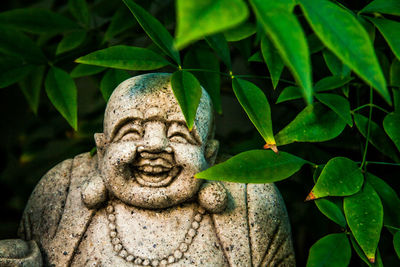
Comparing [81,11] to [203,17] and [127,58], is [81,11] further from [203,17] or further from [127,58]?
[203,17]

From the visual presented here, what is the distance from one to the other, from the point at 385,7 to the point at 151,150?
1.66 feet

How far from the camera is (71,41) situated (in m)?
1.25

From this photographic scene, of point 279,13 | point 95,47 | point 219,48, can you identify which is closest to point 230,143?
point 95,47

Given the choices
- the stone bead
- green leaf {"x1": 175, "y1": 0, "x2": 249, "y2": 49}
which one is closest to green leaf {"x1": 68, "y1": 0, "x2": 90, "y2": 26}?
the stone bead

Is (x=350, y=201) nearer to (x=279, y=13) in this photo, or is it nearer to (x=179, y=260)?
(x=179, y=260)

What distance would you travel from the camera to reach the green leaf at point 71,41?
1.24m

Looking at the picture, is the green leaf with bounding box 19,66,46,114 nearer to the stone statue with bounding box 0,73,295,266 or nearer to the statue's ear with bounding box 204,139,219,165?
the stone statue with bounding box 0,73,295,266

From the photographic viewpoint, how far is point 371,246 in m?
0.86

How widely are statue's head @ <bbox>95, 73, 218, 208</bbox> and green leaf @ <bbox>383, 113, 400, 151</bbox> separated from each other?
36cm

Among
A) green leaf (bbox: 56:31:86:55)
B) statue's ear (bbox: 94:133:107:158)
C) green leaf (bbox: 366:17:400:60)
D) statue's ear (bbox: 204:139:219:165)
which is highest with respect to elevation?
green leaf (bbox: 366:17:400:60)

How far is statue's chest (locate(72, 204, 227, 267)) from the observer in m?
0.99

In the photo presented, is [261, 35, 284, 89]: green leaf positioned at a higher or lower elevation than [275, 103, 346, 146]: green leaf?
higher

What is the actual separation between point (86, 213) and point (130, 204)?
10 centimetres

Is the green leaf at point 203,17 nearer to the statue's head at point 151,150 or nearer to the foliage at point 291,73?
the foliage at point 291,73
